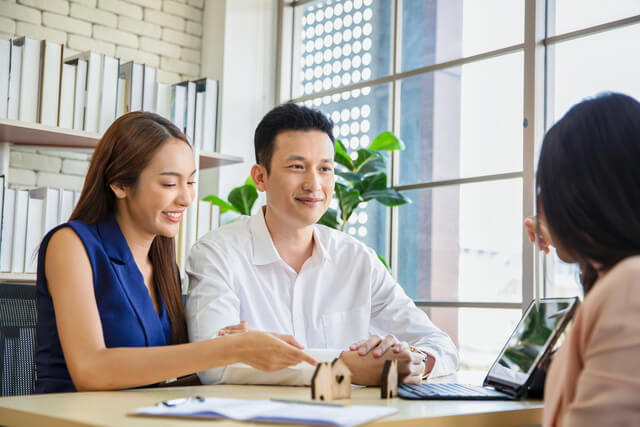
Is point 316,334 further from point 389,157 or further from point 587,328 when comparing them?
point 389,157

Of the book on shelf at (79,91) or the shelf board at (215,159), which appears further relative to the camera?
the shelf board at (215,159)

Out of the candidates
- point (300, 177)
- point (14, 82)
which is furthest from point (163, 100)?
point (300, 177)

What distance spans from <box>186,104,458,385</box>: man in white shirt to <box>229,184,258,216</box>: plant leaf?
148 centimetres

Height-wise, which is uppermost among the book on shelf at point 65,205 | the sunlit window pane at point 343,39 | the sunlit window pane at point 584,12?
the sunlit window pane at point 343,39

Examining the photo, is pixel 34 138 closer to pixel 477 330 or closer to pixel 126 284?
pixel 126 284

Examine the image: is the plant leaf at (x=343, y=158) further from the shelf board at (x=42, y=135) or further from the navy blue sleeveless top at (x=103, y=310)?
the navy blue sleeveless top at (x=103, y=310)

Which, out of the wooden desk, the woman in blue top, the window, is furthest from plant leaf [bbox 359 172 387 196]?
the wooden desk

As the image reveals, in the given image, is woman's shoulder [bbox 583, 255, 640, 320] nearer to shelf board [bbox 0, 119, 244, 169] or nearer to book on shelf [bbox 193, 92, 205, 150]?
shelf board [bbox 0, 119, 244, 169]

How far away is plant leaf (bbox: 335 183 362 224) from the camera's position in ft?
11.3

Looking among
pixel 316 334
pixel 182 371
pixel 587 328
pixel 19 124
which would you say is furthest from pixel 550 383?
pixel 19 124

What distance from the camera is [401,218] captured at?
3.71 m

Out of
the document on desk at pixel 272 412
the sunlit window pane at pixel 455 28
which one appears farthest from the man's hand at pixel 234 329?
the sunlit window pane at pixel 455 28

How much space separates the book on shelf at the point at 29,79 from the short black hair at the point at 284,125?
137 cm

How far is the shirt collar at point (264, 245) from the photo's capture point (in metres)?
1.98
